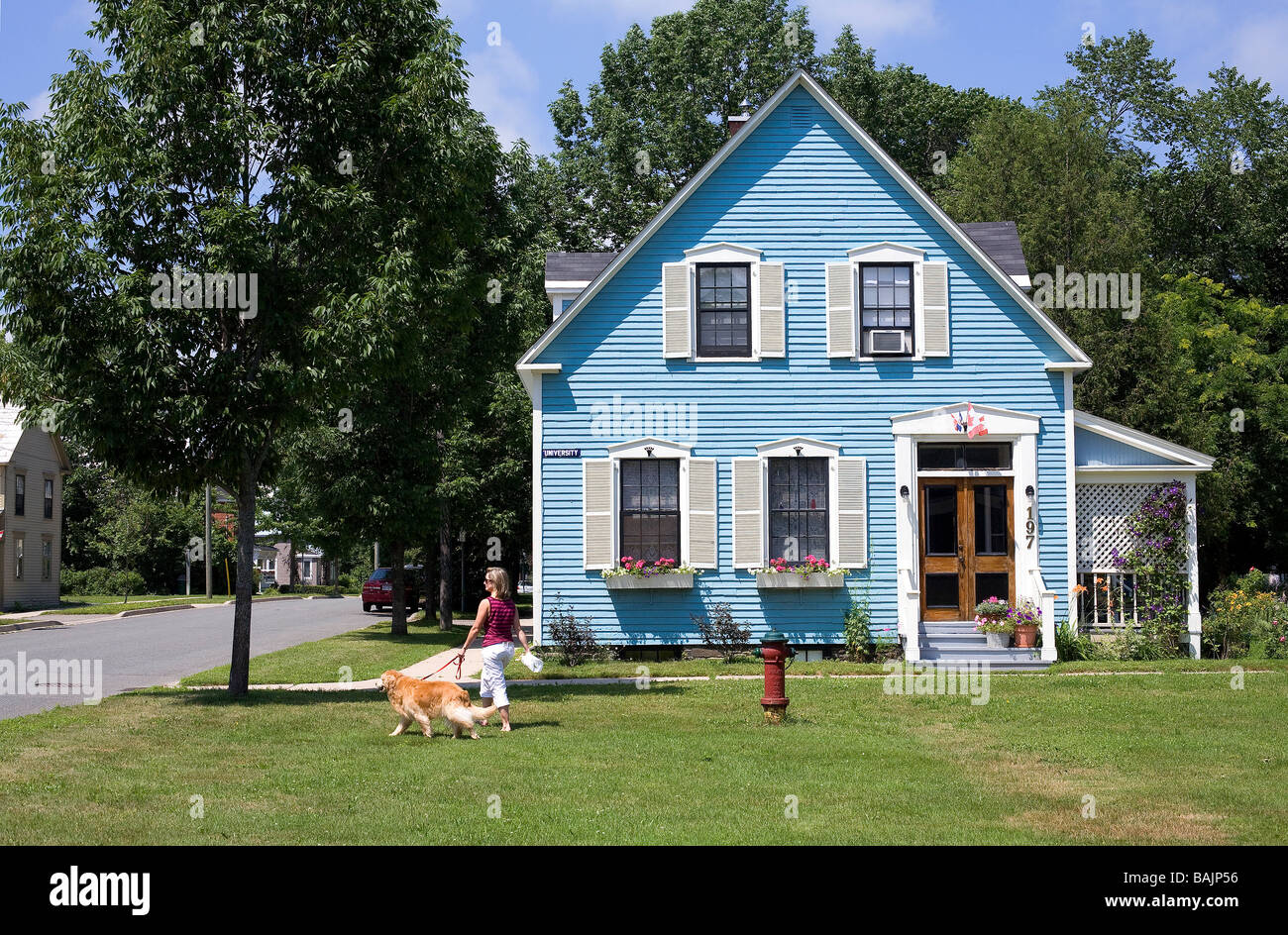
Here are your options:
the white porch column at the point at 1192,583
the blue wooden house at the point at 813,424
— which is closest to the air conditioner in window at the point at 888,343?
the blue wooden house at the point at 813,424

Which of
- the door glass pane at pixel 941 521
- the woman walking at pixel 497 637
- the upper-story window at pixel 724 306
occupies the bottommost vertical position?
the woman walking at pixel 497 637

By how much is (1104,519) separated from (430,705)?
12.4m

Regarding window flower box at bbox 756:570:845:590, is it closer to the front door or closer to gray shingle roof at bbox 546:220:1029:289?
the front door

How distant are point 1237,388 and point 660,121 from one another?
19.3 m

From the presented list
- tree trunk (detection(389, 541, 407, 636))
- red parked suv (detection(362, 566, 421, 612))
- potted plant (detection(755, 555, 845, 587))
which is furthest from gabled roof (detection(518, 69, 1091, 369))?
red parked suv (detection(362, 566, 421, 612))

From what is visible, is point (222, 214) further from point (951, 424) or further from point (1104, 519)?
point (1104, 519)

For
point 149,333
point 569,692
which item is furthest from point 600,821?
point 149,333

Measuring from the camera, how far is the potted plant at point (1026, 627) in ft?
61.9

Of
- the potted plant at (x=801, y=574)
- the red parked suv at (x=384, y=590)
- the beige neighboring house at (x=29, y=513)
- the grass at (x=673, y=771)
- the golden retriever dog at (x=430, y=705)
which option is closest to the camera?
the grass at (x=673, y=771)

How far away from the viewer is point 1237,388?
3195cm

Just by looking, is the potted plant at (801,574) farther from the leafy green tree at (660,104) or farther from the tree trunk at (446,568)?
the leafy green tree at (660,104)

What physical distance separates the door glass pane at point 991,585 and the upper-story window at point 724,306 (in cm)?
530

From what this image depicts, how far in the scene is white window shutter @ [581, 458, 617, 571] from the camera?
19.5 meters
